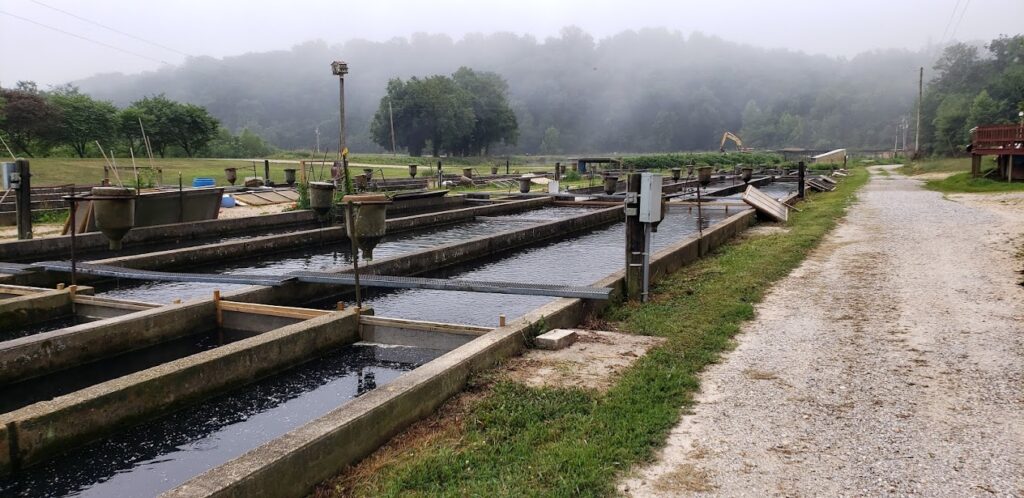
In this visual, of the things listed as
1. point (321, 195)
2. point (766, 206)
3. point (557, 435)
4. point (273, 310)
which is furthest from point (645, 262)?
point (766, 206)

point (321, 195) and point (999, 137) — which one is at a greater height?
point (999, 137)

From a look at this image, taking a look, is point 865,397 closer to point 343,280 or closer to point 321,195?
point 343,280

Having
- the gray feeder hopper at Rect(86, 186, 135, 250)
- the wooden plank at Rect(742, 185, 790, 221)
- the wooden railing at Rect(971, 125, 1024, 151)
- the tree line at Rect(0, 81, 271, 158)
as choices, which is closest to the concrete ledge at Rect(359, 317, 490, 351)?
the gray feeder hopper at Rect(86, 186, 135, 250)

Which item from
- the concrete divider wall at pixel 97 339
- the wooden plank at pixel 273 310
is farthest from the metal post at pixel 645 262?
the concrete divider wall at pixel 97 339

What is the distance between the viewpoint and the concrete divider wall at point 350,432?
129 inches

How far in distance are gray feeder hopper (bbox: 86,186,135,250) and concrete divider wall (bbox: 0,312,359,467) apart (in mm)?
3808

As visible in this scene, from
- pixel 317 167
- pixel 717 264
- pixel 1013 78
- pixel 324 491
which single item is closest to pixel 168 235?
pixel 717 264

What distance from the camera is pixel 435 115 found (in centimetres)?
9456

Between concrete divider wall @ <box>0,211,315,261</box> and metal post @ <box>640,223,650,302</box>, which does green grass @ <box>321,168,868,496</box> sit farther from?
concrete divider wall @ <box>0,211,315,261</box>

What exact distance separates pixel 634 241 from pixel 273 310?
12.8ft

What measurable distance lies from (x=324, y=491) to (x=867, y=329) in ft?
17.0

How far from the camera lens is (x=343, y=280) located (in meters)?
8.23

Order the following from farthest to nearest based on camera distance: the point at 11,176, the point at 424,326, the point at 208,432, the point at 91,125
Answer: the point at 91,125 → the point at 11,176 → the point at 424,326 → the point at 208,432

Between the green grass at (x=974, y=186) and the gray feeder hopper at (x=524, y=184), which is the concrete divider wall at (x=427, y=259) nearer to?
the gray feeder hopper at (x=524, y=184)
